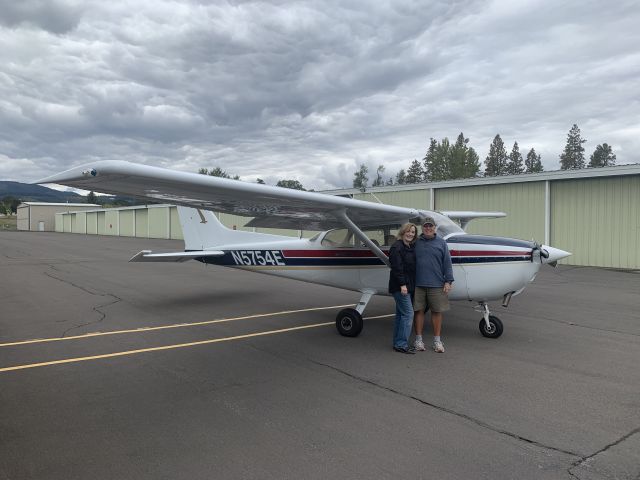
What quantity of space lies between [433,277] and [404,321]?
2.23ft

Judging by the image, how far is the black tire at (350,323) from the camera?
6500 mm

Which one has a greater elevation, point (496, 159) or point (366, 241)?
point (496, 159)

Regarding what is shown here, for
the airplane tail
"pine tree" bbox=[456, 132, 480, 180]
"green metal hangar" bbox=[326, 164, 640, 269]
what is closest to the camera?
the airplane tail

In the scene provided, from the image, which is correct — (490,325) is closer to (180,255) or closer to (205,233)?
(180,255)

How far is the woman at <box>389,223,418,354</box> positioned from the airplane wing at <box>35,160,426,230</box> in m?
0.74

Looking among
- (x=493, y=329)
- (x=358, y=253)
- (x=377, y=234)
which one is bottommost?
(x=493, y=329)

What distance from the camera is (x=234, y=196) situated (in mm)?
5141

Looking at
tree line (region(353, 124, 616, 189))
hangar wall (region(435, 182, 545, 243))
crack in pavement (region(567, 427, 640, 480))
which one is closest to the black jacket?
crack in pavement (region(567, 427, 640, 480))

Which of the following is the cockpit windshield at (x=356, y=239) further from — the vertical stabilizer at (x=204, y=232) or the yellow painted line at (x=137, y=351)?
the vertical stabilizer at (x=204, y=232)

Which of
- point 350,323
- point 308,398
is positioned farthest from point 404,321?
point 308,398

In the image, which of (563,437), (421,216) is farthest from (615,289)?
(563,437)

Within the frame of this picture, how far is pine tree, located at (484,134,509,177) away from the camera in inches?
3551

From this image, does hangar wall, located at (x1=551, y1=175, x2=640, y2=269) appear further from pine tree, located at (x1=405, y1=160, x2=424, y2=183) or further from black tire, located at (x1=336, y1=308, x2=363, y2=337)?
pine tree, located at (x1=405, y1=160, x2=424, y2=183)

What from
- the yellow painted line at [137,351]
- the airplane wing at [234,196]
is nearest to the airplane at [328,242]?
the airplane wing at [234,196]
